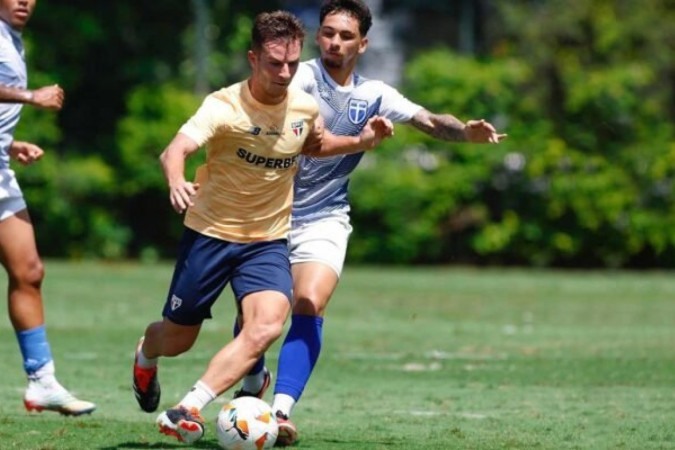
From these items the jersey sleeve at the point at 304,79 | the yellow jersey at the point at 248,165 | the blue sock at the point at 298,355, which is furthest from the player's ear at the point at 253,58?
the blue sock at the point at 298,355

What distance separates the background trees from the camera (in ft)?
86.1

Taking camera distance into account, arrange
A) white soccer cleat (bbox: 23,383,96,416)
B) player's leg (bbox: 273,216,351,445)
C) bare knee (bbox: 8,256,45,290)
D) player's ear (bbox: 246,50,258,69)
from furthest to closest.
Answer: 1. bare knee (bbox: 8,256,45,290)
2. white soccer cleat (bbox: 23,383,96,416)
3. player's leg (bbox: 273,216,351,445)
4. player's ear (bbox: 246,50,258,69)

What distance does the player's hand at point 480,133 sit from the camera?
338 inches

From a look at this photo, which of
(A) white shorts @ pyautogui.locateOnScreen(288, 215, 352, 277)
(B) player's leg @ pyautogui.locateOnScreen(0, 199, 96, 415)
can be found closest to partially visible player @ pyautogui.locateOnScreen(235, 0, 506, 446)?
(A) white shorts @ pyautogui.locateOnScreen(288, 215, 352, 277)

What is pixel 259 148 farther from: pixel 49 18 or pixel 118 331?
pixel 49 18

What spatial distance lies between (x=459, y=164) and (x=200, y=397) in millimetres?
19215

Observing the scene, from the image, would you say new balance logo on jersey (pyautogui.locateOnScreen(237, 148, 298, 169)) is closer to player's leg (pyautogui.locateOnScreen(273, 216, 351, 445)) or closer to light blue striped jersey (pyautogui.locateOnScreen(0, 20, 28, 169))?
player's leg (pyautogui.locateOnScreen(273, 216, 351, 445))

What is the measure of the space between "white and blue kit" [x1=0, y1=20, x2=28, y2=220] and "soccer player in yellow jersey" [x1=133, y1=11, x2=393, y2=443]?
1.37m

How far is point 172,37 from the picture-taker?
97.2 feet

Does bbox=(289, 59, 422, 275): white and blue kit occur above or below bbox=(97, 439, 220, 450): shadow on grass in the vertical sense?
above

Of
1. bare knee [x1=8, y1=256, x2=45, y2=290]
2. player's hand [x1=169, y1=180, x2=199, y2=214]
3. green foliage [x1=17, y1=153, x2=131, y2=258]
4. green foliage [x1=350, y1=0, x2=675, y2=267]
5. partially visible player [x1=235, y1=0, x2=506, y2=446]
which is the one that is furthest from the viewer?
green foliage [x1=17, y1=153, x2=131, y2=258]

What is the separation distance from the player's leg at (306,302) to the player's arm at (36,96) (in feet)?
4.74

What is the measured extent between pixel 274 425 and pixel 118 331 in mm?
7511

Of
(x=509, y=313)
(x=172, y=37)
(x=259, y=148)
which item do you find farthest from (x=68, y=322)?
(x=172, y=37)
